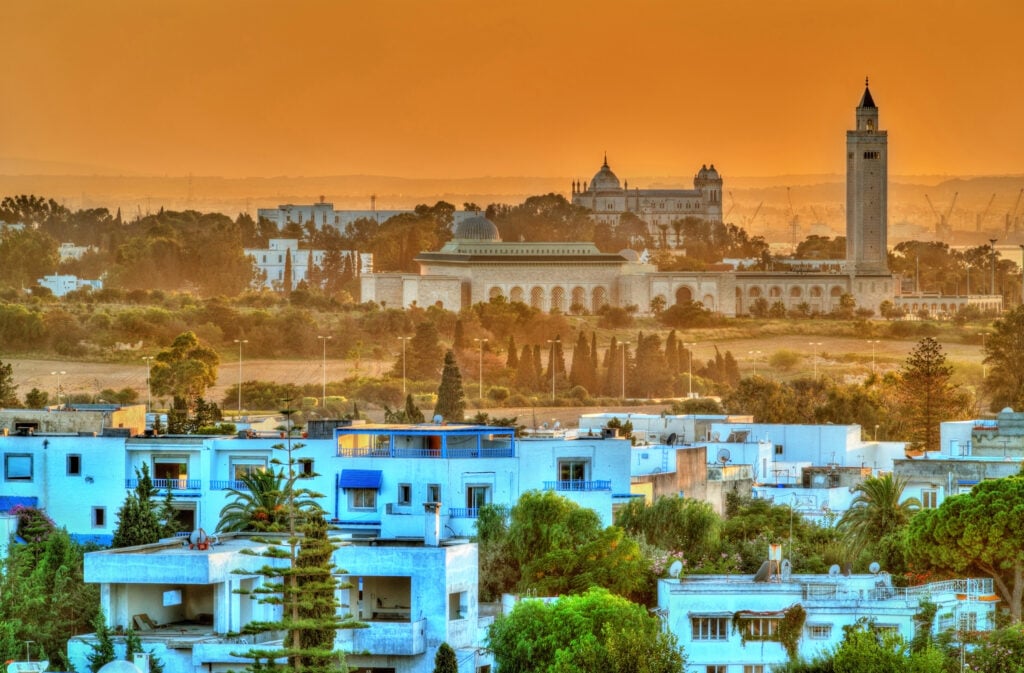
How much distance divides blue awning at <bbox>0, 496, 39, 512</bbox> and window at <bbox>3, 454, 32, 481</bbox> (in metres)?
0.36

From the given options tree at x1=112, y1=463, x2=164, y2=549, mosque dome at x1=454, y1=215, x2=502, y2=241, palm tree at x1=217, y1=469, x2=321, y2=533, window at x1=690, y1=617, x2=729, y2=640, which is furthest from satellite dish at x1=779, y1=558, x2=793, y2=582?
Answer: mosque dome at x1=454, y1=215, x2=502, y2=241

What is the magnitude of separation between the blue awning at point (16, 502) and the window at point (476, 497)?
17.2 feet

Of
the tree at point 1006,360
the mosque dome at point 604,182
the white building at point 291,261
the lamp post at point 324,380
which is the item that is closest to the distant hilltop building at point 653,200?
the mosque dome at point 604,182

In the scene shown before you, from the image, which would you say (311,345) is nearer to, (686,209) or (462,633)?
(686,209)

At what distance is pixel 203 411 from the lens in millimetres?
41438

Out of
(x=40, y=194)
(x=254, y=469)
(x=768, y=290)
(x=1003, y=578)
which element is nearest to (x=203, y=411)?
(x=254, y=469)

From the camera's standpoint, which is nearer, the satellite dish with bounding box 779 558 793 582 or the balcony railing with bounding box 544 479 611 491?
the satellite dish with bounding box 779 558 793 582

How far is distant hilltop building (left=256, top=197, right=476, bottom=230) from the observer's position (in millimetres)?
141250

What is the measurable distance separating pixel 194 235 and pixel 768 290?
2756cm

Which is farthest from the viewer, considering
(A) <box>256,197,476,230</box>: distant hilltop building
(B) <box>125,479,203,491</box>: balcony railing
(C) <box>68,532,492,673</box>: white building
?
(A) <box>256,197,476,230</box>: distant hilltop building

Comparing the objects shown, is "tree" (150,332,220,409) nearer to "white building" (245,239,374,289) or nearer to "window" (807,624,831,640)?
"window" (807,624,831,640)

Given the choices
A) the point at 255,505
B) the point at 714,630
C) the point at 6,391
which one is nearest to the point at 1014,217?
the point at 6,391

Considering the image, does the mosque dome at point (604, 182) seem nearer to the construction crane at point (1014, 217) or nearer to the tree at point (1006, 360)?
the construction crane at point (1014, 217)

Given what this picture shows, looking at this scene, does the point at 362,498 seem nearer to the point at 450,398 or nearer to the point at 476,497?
the point at 476,497
